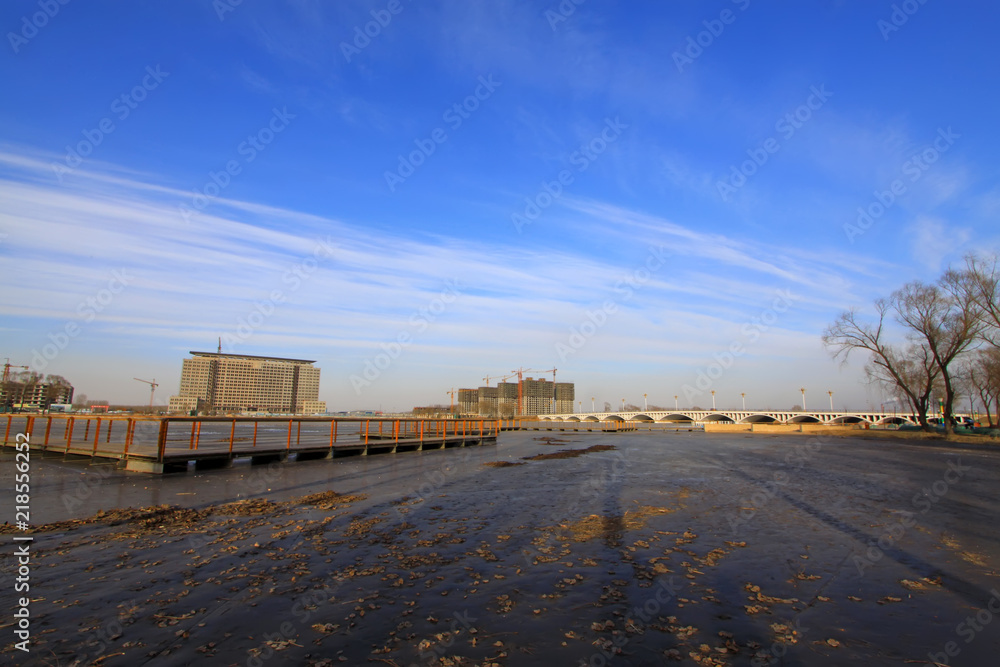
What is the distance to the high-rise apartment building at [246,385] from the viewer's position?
157500mm

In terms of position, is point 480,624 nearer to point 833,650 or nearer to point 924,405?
point 833,650

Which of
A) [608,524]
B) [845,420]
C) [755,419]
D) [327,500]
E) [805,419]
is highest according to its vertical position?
[608,524]

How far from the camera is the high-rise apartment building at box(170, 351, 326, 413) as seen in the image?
15750cm

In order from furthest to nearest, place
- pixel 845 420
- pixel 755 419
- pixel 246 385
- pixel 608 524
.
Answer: pixel 246 385
pixel 755 419
pixel 845 420
pixel 608 524

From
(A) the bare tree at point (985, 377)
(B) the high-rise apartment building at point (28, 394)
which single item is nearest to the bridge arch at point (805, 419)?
(A) the bare tree at point (985, 377)

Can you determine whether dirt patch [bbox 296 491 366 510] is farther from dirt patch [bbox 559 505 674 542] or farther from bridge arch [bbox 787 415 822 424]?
bridge arch [bbox 787 415 822 424]

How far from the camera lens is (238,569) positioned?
271 inches

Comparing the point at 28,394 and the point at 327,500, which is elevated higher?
the point at 28,394

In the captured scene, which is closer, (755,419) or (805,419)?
(805,419)

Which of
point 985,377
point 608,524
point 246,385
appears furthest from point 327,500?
point 246,385

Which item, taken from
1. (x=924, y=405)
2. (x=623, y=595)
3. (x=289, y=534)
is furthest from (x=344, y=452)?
(x=924, y=405)

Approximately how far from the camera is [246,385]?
166m

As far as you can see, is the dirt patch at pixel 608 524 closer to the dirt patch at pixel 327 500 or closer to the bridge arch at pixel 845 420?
the dirt patch at pixel 327 500

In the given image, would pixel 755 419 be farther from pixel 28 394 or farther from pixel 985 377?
pixel 28 394
